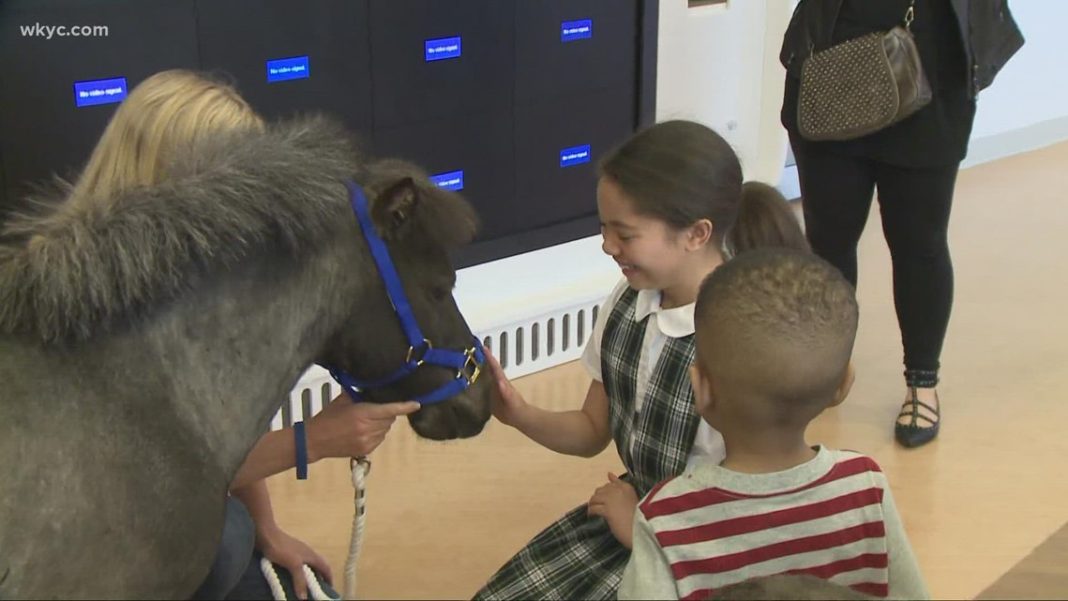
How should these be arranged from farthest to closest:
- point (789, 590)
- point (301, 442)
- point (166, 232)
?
point (301, 442) → point (166, 232) → point (789, 590)

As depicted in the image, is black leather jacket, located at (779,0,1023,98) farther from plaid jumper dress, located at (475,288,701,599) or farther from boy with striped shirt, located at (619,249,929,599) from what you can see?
boy with striped shirt, located at (619,249,929,599)

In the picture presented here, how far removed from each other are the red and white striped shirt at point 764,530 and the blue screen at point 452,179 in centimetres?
165

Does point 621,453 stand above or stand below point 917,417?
above

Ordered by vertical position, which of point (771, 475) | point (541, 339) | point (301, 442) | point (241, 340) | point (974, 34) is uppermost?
point (974, 34)

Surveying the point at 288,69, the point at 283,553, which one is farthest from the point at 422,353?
the point at 288,69

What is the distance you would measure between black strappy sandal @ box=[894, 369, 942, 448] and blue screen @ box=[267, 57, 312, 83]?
60.0 inches

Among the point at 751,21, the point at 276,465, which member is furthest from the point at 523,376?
the point at 276,465

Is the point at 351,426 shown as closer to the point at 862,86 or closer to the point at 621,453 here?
the point at 621,453

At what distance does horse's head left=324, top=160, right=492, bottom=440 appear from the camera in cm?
133

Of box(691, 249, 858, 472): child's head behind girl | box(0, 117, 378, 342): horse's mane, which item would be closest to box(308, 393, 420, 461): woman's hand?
box(0, 117, 378, 342): horse's mane

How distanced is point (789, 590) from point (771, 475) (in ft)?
0.54

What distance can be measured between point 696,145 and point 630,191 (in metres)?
0.10

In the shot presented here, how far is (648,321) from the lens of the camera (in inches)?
63.4

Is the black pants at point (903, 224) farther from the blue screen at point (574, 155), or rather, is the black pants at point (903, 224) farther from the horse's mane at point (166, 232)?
the horse's mane at point (166, 232)
